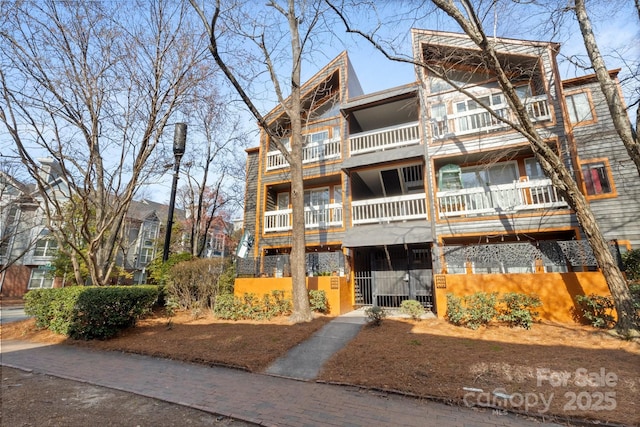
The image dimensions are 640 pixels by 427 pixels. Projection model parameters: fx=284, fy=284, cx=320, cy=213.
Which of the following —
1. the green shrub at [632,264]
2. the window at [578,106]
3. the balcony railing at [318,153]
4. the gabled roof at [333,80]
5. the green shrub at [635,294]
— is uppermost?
the gabled roof at [333,80]

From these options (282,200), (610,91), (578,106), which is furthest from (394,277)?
(578,106)

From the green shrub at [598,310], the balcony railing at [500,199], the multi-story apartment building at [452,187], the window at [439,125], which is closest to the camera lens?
the green shrub at [598,310]

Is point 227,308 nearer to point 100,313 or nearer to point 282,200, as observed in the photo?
point 100,313

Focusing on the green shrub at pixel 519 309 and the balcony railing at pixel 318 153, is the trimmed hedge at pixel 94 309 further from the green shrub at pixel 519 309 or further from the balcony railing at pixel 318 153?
the green shrub at pixel 519 309

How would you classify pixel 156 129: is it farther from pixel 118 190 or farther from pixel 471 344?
pixel 471 344

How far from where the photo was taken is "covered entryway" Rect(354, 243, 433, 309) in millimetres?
11922

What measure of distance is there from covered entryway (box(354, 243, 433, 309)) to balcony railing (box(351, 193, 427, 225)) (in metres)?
1.34

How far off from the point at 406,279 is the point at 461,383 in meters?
7.52

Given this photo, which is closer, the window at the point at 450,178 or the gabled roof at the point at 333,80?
the window at the point at 450,178

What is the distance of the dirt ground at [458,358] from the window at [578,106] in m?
9.63

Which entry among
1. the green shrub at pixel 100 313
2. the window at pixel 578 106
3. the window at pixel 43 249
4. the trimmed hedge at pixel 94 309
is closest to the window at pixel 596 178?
the window at pixel 578 106

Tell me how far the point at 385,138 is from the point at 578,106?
8.34 m

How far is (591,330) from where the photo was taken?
23.5 feet

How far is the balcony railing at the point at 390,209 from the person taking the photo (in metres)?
12.2
